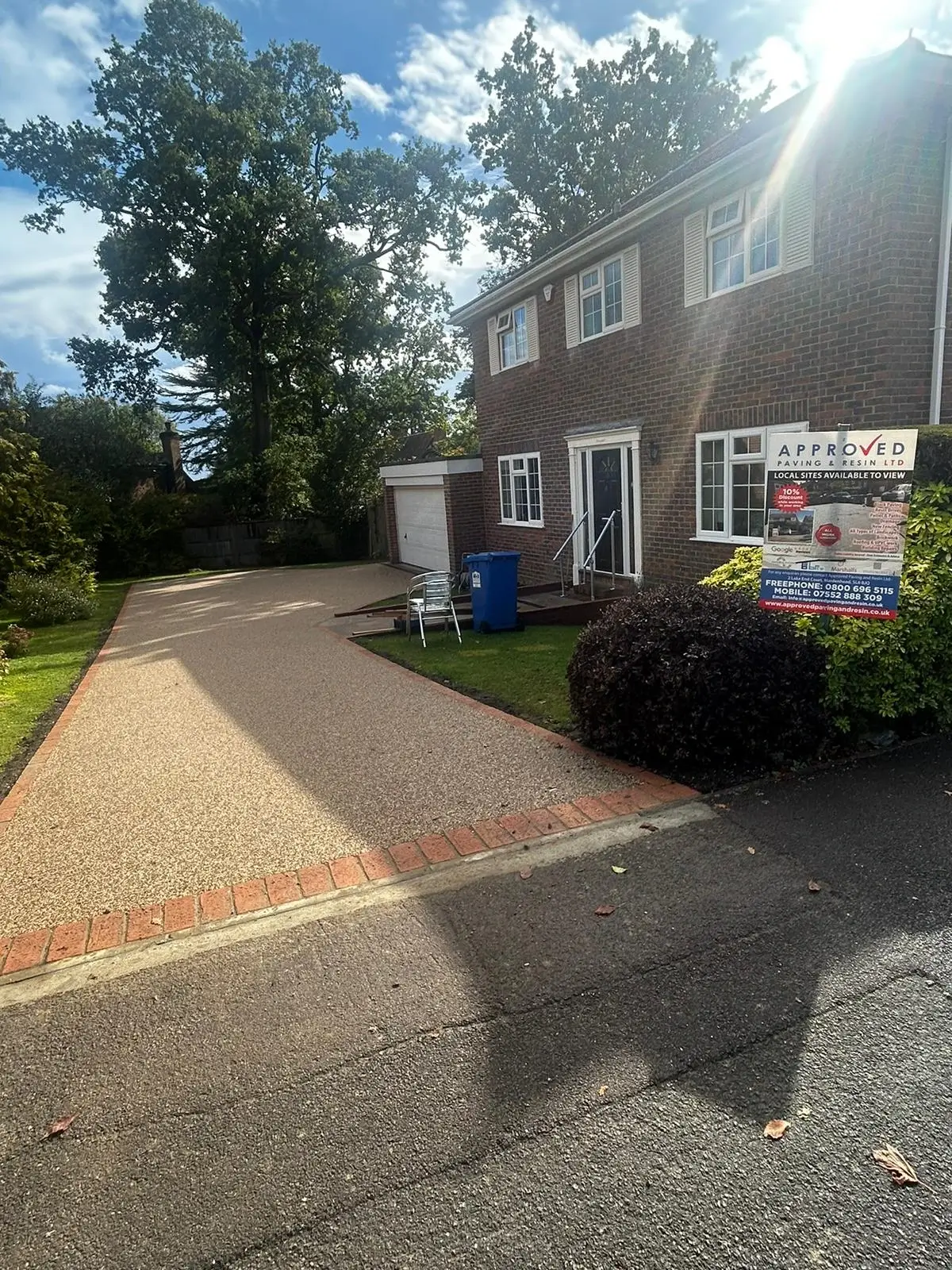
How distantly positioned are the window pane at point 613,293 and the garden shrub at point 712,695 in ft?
27.4

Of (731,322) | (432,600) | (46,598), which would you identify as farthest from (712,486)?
(46,598)

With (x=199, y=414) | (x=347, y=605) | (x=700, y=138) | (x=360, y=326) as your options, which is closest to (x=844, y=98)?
(x=347, y=605)

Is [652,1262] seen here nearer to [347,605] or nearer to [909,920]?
[909,920]

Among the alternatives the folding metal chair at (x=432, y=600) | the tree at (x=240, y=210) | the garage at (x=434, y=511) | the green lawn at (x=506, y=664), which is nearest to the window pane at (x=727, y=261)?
the green lawn at (x=506, y=664)

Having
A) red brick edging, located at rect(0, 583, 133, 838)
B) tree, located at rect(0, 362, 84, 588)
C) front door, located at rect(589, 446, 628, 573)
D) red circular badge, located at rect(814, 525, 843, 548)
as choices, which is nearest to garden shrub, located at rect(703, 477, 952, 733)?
red circular badge, located at rect(814, 525, 843, 548)

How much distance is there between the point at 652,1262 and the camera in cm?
195

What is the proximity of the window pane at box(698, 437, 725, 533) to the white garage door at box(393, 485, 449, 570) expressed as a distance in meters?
8.78

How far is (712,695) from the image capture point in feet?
16.3

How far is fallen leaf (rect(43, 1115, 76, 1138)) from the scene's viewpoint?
2.49m

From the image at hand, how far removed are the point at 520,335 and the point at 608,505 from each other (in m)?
4.70

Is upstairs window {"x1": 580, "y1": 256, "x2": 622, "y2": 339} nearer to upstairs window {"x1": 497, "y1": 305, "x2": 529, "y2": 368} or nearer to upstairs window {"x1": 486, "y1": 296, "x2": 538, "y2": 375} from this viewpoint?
upstairs window {"x1": 486, "y1": 296, "x2": 538, "y2": 375}

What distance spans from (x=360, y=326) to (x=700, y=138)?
51.1ft

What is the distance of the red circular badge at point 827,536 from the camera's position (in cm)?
505

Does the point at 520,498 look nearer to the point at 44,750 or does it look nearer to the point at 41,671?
the point at 41,671
